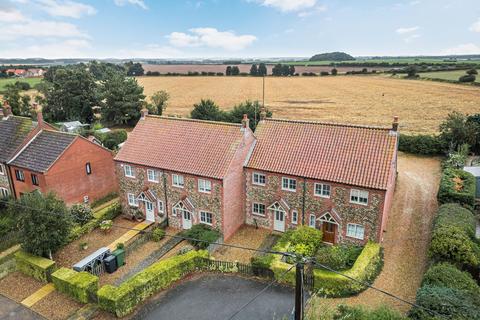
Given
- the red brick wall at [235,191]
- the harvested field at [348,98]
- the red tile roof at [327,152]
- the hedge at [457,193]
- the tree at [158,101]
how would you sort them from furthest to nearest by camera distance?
the harvested field at [348,98]
the tree at [158,101]
the hedge at [457,193]
the red brick wall at [235,191]
the red tile roof at [327,152]

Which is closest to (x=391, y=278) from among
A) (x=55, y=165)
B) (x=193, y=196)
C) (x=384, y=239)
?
(x=384, y=239)

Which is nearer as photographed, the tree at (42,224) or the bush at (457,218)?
the tree at (42,224)

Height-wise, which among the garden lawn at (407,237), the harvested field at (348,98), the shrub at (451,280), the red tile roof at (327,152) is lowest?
the garden lawn at (407,237)

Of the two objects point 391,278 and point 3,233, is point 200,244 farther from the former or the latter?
point 3,233

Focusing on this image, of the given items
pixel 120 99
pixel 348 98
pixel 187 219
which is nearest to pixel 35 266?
pixel 187 219

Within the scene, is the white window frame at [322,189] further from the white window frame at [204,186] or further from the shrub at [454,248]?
the white window frame at [204,186]

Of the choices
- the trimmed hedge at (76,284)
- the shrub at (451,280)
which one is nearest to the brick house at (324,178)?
the shrub at (451,280)

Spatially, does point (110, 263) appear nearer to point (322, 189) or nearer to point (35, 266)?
point (35, 266)
